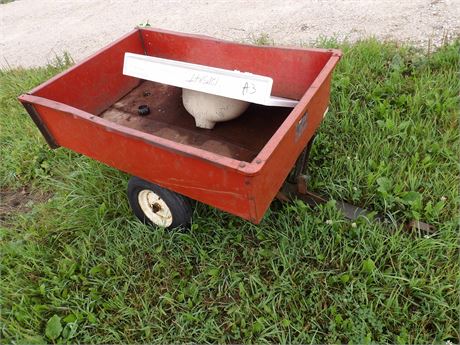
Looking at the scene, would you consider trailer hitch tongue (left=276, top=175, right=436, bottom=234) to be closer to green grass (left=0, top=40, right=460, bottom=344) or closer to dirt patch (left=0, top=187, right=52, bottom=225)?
green grass (left=0, top=40, right=460, bottom=344)

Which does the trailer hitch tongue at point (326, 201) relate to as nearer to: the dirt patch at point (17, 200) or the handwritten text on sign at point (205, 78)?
the handwritten text on sign at point (205, 78)

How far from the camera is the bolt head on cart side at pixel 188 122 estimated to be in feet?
5.30

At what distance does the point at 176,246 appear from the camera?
2184 mm

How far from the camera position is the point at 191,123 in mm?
2541

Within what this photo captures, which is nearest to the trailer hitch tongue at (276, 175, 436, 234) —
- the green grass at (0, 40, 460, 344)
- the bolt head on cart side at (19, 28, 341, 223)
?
the green grass at (0, 40, 460, 344)

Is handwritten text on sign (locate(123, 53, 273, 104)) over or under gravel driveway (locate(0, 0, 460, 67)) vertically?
over

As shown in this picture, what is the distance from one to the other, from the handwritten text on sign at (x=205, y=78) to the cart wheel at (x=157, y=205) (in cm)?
58

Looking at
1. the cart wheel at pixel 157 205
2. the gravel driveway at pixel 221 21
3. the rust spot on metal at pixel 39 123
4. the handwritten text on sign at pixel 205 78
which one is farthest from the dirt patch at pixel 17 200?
the gravel driveway at pixel 221 21

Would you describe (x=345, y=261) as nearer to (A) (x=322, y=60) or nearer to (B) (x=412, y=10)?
(A) (x=322, y=60)

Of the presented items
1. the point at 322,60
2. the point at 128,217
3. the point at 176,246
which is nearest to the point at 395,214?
the point at 322,60

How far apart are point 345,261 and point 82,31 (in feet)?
14.9

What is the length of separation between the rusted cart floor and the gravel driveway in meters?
1.53

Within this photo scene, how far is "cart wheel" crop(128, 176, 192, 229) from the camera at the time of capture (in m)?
2.05

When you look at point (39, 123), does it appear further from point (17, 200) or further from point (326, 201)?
point (326, 201)
